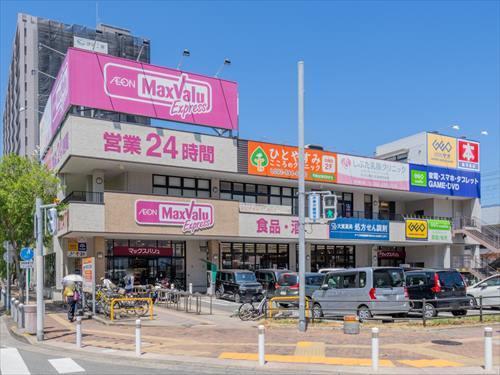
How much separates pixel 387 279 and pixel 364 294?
1007 mm

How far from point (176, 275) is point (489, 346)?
26546 mm

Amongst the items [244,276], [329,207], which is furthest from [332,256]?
[329,207]

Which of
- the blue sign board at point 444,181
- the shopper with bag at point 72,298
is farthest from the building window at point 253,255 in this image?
the shopper with bag at point 72,298

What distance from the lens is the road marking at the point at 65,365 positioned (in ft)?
38.5

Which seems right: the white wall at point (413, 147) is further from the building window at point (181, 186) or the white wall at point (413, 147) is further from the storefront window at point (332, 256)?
the building window at point (181, 186)

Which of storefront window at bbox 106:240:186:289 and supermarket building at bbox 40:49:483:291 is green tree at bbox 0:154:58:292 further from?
storefront window at bbox 106:240:186:289

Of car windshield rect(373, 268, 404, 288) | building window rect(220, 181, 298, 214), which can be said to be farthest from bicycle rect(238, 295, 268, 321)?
building window rect(220, 181, 298, 214)

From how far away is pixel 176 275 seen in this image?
35.4 meters

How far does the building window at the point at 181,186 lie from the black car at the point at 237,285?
230 inches

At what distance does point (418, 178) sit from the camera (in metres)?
43.3

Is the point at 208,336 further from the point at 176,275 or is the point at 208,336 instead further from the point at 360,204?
the point at 360,204

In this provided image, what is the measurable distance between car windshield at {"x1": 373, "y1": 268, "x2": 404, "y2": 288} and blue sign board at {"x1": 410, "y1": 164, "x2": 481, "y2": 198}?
24217 millimetres

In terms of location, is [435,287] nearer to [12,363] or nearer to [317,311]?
[317,311]

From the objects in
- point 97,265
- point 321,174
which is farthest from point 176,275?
point 321,174
